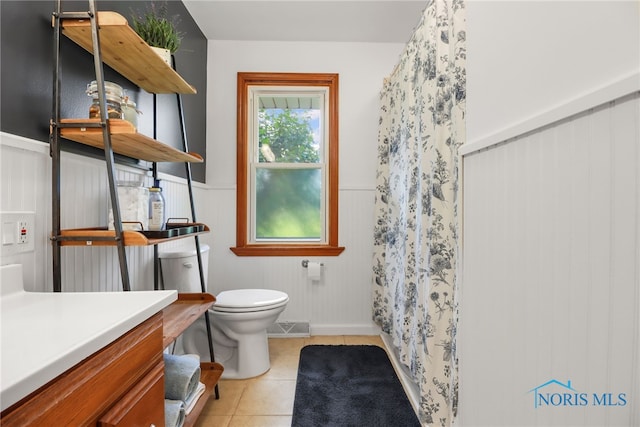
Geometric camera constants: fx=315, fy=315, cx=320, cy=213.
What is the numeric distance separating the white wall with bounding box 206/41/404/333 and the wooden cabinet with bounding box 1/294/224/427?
1.68 metres

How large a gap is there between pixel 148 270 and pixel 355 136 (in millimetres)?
1745

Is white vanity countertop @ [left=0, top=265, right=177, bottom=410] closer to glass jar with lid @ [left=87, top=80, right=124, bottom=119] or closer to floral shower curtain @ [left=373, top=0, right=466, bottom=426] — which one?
glass jar with lid @ [left=87, top=80, right=124, bottom=119]

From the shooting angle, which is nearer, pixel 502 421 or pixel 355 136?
pixel 502 421

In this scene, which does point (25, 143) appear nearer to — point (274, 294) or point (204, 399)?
point (204, 399)

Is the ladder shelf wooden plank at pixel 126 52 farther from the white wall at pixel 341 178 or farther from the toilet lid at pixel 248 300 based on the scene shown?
the toilet lid at pixel 248 300

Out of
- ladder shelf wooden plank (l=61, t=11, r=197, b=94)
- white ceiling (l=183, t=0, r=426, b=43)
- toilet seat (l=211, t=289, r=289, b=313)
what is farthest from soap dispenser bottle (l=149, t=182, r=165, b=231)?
white ceiling (l=183, t=0, r=426, b=43)

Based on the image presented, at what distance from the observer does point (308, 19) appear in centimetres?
222

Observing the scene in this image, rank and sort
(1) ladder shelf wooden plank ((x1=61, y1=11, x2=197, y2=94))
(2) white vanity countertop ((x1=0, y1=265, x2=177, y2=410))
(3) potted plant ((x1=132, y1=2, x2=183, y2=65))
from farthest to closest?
(3) potted plant ((x1=132, y1=2, x2=183, y2=65)) → (1) ladder shelf wooden plank ((x1=61, y1=11, x2=197, y2=94)) → (2) white vanity countertop ((x1=0, y1=265, x2=177, y2=410))

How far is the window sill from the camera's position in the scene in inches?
98.0

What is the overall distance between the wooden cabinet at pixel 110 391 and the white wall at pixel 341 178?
168 cm

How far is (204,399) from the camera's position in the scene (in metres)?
1.45

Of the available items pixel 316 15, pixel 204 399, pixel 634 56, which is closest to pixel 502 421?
pixel 634 56

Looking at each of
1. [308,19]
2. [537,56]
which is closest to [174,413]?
[537,56]

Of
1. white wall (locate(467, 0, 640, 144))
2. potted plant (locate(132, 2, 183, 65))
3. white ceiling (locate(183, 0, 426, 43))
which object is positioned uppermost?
white ceiling (locate(183, 0, 426, 43))
